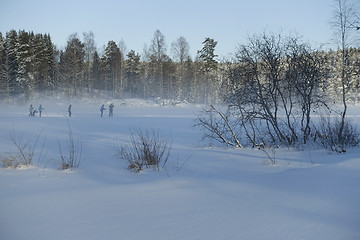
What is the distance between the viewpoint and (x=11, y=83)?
4031cm

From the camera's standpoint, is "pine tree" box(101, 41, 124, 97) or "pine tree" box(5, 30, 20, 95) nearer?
"pine tree" box(5, 30, 20, 95)

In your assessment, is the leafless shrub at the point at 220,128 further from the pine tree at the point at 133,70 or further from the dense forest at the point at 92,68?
the pine tree at the point at 133,70

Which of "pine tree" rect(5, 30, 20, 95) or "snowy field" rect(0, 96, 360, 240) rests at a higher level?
"pine tree" rect(5, 30, 20, 95)

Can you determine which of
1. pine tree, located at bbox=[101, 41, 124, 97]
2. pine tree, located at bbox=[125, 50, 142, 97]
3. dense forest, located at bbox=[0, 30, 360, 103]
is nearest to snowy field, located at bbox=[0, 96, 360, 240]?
dense forest, located at bbox=[0, 30, 360, 103]

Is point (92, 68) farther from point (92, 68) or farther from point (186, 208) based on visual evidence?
point (186, 208)

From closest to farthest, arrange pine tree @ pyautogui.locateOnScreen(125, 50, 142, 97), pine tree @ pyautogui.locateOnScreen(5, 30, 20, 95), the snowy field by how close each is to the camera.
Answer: the snowy field, pine tree @ pyautogui.locateOnScreen(5, 30, 20, 95), pine tree @ pyautogui.locateOnScreen(125, 50, 142, 97)

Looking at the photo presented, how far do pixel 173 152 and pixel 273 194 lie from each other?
5.92 m

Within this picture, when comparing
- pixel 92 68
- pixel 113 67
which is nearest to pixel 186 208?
pixel 113 67

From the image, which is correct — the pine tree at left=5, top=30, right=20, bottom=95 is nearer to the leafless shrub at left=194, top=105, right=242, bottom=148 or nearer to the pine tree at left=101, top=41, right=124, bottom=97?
the pine tree at left=101, top=41, right=124, bottom=97


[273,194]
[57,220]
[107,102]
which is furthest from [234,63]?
[107,102]

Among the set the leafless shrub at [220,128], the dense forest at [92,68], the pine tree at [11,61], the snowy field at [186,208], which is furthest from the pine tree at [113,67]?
the snowy field at [186,208]

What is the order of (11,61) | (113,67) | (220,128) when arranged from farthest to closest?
1. (113,67)
2. (11,61)
3. (220,128)

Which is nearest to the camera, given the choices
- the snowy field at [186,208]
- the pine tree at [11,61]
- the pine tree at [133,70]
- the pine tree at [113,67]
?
the snowy field at [186,208]

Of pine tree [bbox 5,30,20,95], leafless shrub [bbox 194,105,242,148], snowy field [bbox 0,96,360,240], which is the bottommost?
snowy field [bbox 0,96,360,240]
